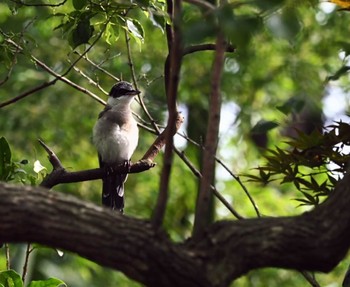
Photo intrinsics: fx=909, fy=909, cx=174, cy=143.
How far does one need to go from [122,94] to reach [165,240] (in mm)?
3515

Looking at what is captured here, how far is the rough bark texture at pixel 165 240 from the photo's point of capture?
252 cm

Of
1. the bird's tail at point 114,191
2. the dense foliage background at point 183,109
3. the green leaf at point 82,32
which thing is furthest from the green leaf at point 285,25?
the dense foliage background at point 183,109

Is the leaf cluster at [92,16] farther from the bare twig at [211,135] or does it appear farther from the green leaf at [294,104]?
the bare twig at [211,135]

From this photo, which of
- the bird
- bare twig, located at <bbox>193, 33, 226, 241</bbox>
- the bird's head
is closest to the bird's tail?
the bird

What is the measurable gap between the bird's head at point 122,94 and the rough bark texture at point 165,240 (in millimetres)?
3408

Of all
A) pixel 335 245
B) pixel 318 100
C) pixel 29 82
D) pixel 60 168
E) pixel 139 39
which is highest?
pixel 29 82

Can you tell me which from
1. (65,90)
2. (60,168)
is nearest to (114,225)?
(60,168)

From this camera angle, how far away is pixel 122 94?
601cm

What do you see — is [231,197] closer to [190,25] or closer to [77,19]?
[77,19]

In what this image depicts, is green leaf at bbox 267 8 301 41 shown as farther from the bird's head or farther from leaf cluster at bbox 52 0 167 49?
the bird's head

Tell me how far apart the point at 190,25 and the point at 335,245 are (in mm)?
814

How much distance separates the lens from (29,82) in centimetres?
991

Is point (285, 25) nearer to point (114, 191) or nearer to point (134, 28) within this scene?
point (134, 28)

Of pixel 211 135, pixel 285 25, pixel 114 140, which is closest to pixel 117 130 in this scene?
pixel 114 140
